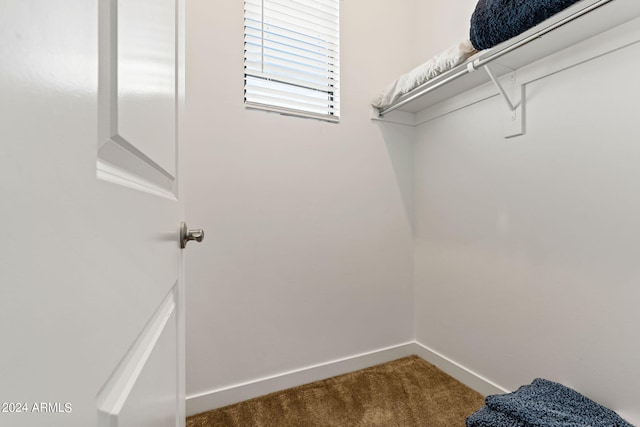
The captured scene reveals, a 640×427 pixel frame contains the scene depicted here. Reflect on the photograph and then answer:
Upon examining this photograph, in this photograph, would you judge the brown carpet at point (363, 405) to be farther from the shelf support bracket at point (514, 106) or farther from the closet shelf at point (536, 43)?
the closet shelf at point (536, 43)

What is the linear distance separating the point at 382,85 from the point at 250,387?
68.5 inches

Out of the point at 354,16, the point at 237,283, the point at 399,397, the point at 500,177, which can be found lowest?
the point at 399,397

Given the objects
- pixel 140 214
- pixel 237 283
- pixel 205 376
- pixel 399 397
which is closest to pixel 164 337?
pixel 140 214

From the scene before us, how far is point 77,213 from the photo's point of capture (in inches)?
7.6

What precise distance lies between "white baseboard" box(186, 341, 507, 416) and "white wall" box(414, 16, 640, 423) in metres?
0.05

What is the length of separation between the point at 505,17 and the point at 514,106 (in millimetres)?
444

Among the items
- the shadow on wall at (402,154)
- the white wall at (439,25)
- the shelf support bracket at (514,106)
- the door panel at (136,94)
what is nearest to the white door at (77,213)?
the door panel at (136,94)

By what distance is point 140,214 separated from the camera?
334 millimetres

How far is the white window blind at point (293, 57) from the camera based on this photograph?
1.35m

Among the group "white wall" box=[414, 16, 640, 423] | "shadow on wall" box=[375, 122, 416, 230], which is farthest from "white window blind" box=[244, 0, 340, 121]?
"white wall" box=[414, 16, 640, 423]

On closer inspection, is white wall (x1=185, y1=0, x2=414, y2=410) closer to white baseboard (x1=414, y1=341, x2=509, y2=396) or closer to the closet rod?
white baseboard (x1=414, y1=341, x2=509, y2=396)

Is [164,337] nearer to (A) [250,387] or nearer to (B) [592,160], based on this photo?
(A) [250,387]

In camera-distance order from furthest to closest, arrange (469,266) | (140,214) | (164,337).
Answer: (469,266) → (164,337) → (140,214)

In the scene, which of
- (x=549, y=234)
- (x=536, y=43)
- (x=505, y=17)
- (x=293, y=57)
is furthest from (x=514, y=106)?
(x=293, y=57)
